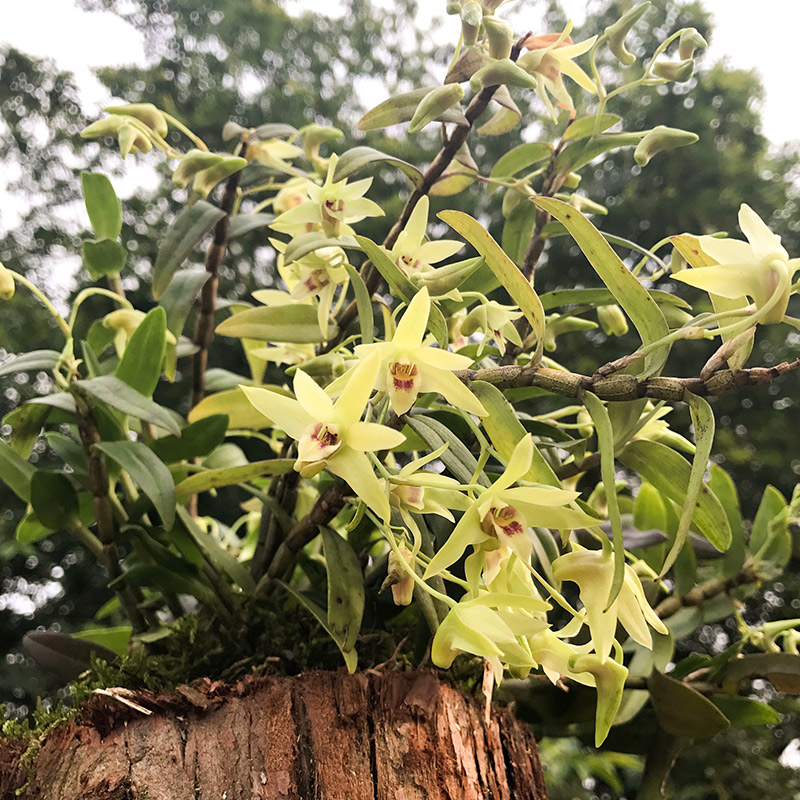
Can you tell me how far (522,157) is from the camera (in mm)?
654

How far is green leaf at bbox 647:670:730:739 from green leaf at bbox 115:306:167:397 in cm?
53

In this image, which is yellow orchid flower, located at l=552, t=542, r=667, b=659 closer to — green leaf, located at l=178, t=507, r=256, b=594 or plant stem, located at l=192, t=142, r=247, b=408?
green leaf, located at l=178, t=507, r=256, b=594

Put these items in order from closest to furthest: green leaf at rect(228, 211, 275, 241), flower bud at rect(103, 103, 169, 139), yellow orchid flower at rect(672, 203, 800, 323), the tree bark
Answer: yellow orchid flower at rect(672, 203, 800, 323) → the tree bark → flower bud at rect(103, 103, 169, 139) → green leaf at rect(228, 211, 275, 241)

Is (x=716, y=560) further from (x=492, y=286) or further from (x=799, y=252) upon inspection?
(x=799, y=252)

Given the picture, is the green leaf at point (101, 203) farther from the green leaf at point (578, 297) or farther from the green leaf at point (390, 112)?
the green leaf at point (578, 297)

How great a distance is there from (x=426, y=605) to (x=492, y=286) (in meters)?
0.31

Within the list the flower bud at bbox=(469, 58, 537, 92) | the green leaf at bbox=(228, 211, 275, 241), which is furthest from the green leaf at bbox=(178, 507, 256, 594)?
the flower bud at bbox=(469, 58, 537, 92)

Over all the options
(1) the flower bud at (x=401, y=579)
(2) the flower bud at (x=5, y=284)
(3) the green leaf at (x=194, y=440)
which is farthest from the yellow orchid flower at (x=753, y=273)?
(2) the flower bud at (x=5, y=284)

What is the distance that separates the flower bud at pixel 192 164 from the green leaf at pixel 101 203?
4.6 inches

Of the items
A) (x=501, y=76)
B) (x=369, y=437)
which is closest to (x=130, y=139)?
(x=501, y=76)

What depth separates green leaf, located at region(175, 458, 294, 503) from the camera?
53 centimetres

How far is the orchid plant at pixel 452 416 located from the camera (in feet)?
1.17

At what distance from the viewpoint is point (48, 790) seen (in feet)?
1.51

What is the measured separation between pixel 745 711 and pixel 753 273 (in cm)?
48
